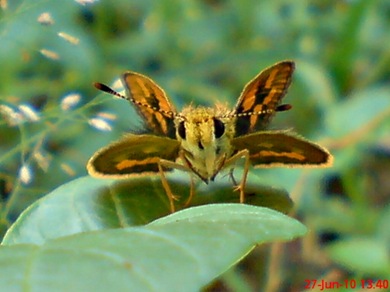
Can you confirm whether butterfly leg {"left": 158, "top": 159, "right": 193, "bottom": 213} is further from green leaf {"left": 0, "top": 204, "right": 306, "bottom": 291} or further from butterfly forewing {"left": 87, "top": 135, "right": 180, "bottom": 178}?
green leaf {"left": 0, "top": 204, "right": 306, "bottom": 291}

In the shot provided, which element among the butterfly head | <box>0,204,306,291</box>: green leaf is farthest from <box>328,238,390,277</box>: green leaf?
<box>0,204,306,291</box>: green leaf

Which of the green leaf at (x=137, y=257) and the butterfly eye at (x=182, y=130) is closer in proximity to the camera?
the green leaf at (x=137, y=257)

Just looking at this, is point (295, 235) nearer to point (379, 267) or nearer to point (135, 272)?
point (135, 272)
